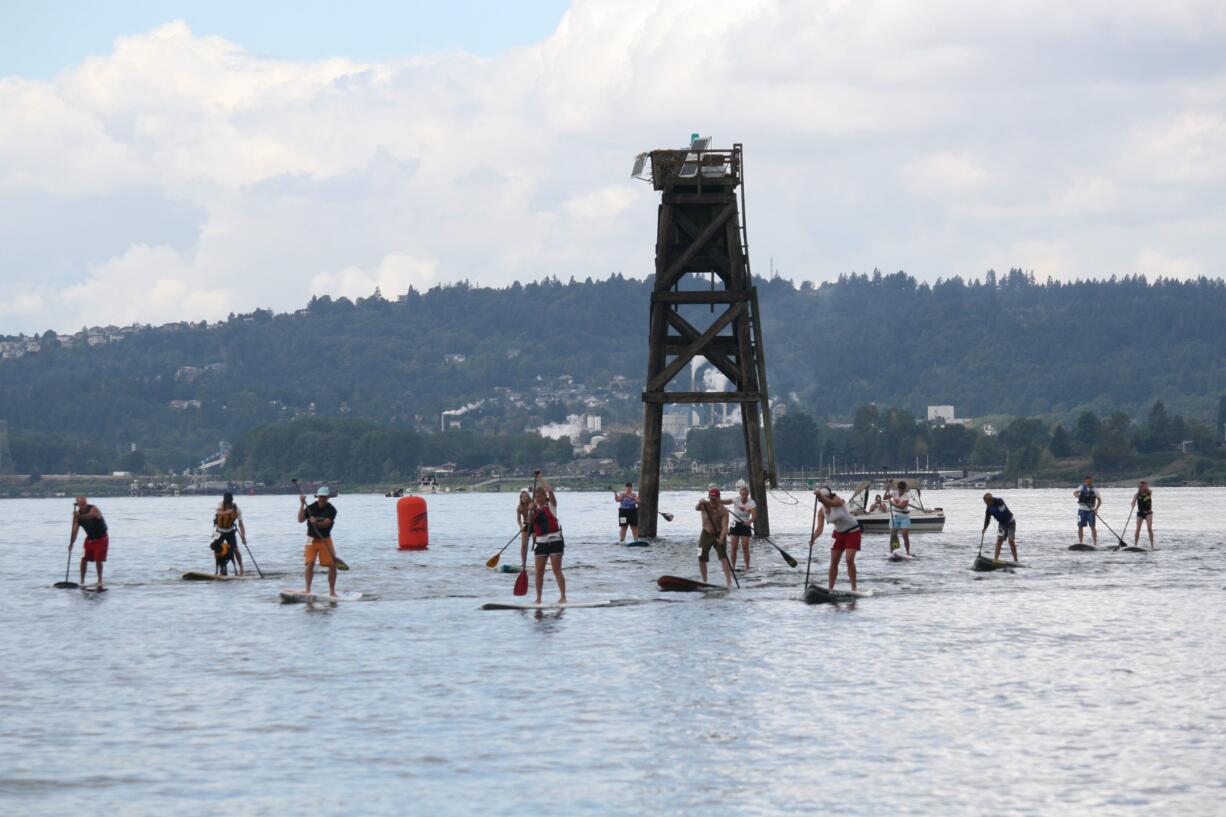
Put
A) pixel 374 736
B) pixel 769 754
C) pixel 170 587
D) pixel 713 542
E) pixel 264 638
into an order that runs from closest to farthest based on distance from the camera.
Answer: pixel 769 754, pixel 374 736, pixel 264 638, pixel 713 542, pixel 170 587

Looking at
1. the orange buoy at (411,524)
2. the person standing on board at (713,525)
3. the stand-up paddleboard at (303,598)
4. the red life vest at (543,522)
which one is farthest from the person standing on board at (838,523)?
the orange buoy at (411,524)

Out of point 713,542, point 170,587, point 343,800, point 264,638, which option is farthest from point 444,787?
point 170,587

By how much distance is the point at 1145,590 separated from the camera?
34281 mm

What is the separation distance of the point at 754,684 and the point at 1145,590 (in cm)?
1573

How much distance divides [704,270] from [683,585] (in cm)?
1734

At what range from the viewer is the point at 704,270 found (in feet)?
164

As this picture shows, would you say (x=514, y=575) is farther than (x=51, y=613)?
Yes

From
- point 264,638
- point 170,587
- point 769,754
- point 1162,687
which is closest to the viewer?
point 769,754

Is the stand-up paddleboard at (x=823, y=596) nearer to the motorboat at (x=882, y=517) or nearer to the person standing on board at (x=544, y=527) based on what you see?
the person standing on board at (x=544, y=527)

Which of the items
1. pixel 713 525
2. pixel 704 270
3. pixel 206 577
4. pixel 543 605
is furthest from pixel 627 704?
pixel 704 270

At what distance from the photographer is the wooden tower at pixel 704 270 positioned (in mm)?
48312

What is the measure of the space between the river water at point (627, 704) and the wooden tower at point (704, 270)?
13.5 metres

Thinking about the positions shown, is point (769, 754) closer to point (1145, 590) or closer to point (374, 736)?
point (374, 736)

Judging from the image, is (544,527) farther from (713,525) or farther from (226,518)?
(226,518)
